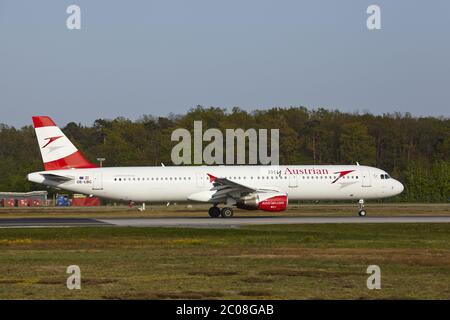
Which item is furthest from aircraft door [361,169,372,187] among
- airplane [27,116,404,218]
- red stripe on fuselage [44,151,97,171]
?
red stripe on fuselage [44,151,97,171]

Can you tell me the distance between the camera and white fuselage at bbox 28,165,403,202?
5034 cm

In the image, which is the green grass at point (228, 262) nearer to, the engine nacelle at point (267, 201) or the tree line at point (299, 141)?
the engine nacelle at point (267, 201)

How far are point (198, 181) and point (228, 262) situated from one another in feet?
86.1

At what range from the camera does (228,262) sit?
24109 mm

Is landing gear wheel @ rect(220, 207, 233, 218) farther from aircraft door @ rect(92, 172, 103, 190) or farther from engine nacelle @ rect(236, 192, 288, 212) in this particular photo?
aircraft door @ rect(92, 172, 103, 190)

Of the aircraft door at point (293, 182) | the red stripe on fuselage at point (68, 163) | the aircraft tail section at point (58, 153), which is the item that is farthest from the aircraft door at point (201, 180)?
the red stripe on fuselage at point (68, 163)

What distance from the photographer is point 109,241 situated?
31875 millimetres

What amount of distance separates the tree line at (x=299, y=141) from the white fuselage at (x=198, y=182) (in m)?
46.0

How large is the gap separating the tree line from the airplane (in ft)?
151

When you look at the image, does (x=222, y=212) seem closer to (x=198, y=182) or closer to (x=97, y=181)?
(x=198, y=182)

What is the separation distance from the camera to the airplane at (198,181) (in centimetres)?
5025

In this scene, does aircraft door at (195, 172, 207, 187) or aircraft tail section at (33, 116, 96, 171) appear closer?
aircraft door at (195, 172, 207, 187)

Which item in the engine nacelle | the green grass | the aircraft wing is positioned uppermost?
the aircraft wing
